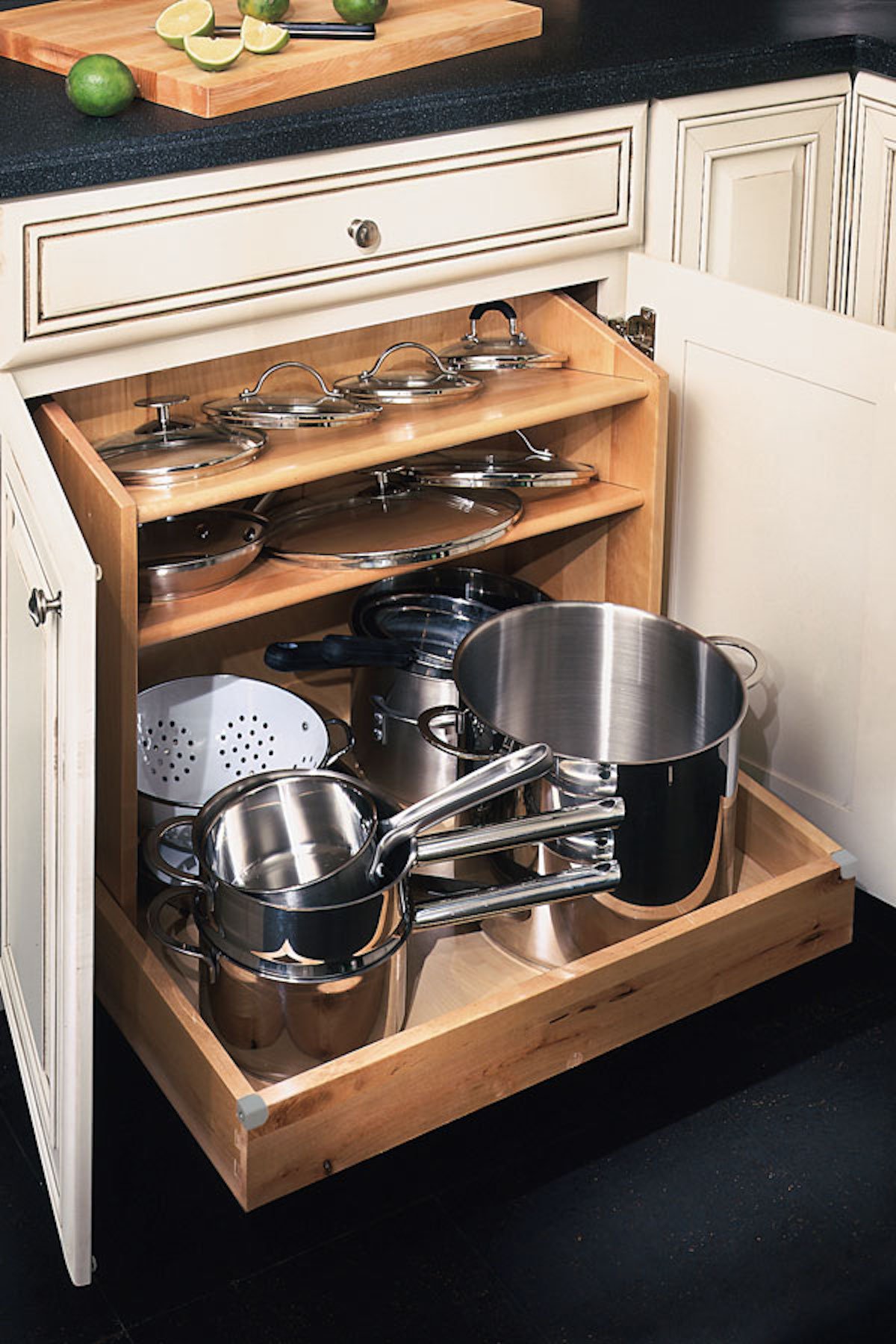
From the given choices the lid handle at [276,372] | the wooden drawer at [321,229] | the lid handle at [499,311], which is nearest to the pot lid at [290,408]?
the lid handle at [276,372]

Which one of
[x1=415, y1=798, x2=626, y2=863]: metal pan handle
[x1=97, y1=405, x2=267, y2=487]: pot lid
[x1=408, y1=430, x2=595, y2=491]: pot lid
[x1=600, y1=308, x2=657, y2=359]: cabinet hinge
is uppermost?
[x1=600, y1=308, x2=657, y2=359]: cabinet hinge

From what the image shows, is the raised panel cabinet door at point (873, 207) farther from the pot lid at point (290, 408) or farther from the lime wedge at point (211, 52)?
the lime wedge at point (211, 52)

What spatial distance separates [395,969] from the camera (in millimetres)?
1590

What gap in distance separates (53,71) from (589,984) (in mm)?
1133

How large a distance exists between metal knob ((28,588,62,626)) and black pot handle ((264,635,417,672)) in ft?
1.84

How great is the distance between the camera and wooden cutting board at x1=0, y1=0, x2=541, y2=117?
165 centimetres

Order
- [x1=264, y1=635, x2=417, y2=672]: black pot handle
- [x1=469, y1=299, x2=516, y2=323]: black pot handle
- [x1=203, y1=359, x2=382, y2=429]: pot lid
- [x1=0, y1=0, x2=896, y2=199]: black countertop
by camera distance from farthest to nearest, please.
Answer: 1. [x1=469, y1=299, x2=516, y2=323]: black pot handle
2. [x1=264, y1=635, x2=417, y2=672]: black pot handle
3. [x1=203, y1=359, x2=382, y2=429]: pot lid
4. [x1=0, y1=0, x2=896, y2=199]: black countertop

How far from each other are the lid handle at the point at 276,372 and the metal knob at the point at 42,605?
0.56 m

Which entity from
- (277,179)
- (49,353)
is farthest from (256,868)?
(277,179)

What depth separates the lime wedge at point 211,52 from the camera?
165 centimetres

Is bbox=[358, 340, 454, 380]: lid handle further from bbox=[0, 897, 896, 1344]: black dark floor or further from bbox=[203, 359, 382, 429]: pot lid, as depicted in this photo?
bbox=[0, 897, 896, 1344]: black dark floor

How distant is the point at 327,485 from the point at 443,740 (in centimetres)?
43

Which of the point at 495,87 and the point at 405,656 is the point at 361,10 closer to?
the point at 495,87

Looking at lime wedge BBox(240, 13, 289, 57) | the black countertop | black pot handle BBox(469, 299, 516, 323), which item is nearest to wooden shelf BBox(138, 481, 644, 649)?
black pot handle BBox(469, 299, 516, 323)
